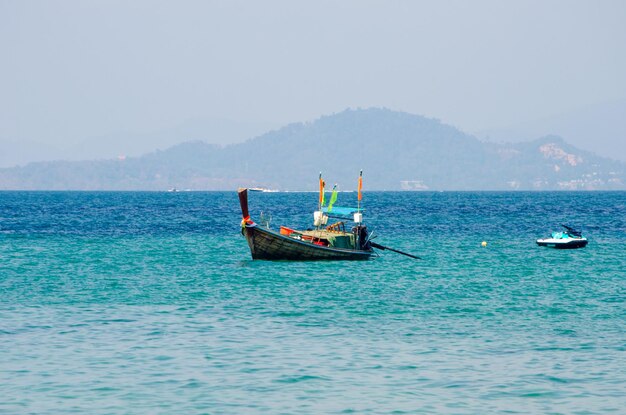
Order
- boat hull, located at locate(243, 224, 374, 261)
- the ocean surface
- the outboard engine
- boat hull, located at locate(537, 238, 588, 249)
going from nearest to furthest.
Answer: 1. the ocean surface
2. boat hull, located at locate(243, 224, 374, 261)
3. the outboard engine
4. boat hull, located at locate(537, 238, 588, 249)

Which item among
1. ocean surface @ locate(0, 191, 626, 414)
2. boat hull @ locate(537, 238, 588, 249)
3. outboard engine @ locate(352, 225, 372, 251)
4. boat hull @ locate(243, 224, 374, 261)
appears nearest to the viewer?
ocean surface @ locate(0, 191, 626, 414)

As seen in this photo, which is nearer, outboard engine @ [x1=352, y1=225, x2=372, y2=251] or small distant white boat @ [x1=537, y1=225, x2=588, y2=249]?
outboard engine @ [x1=352, y1=225, x2=372, y2=251]

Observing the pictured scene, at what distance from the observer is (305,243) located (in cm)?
6075

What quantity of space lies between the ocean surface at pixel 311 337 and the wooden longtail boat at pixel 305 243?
2.96 ft

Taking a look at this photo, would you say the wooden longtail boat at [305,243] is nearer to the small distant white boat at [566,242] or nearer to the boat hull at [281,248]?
the boat hull at [281,248]

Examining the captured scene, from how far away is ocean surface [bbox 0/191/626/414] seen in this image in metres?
24.8

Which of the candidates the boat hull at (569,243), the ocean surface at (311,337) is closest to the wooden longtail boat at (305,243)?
the ocean surface at (311,337)

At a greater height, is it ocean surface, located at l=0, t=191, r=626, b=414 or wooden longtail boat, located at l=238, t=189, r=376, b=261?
wooden longtail boat, located at l=238, t=189, r=376, b=261

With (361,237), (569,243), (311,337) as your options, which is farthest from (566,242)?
(311,337)

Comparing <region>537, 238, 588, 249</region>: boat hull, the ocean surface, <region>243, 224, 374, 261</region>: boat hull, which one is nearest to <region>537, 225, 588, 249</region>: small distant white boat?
<region>537, 238, 588, 249</region>: boat hull

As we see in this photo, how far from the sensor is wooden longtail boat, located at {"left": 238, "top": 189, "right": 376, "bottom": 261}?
2356 inches

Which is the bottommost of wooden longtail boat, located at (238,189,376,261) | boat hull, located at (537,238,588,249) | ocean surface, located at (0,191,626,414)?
ocean surface, located at (0,191,626,414)

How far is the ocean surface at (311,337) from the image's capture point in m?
24.8

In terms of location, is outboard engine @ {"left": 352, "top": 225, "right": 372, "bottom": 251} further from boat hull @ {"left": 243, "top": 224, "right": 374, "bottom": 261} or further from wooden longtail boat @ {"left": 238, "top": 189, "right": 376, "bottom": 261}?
boat hull @ {"left": 243, "top": 224, "right": 374, "bottom": 261}
